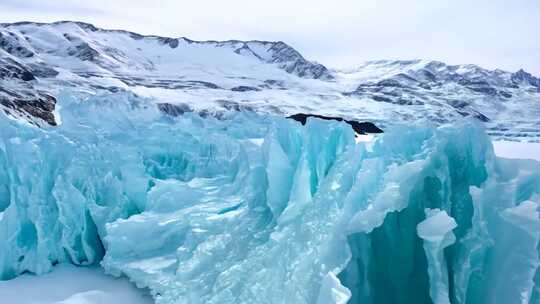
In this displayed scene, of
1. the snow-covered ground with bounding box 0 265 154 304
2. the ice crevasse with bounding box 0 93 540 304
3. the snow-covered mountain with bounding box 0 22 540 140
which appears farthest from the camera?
the snow-covered mountain with bounding box 0 22 540 140

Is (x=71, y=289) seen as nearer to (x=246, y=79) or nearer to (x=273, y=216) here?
(x=273, y=216)

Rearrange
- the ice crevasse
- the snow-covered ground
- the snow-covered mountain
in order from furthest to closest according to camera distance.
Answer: the snow-covered mountain < the snow-covered ground < the ice crevasse

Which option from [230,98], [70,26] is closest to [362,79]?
[230,98]

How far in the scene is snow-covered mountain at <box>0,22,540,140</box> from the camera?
60.8m

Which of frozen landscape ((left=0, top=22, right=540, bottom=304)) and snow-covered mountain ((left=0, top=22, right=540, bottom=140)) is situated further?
snow-covered mountain ((left=0, top=22, right=540, bottom=140))

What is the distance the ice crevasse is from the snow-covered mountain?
31680 mm

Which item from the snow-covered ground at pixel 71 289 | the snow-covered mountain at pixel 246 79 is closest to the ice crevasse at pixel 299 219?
the snow-covered ground at pixel 71 289

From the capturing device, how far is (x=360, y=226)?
351 centimetres

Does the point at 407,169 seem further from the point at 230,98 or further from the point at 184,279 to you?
the point at 230,98

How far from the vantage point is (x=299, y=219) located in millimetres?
4656

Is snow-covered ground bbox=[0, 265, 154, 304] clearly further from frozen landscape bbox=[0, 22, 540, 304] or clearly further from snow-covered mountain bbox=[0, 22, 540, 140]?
snow-covered mountain bbox=[0, 22, 540, 140]

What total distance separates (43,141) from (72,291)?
2.75m

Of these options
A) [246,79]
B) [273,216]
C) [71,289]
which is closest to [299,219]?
[273,216]

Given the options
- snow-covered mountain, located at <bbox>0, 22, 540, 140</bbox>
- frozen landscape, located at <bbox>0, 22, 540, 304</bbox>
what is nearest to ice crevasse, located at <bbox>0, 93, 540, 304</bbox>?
frozen landscape, located at <bbox>0, 22, 540, 304</bbox>
